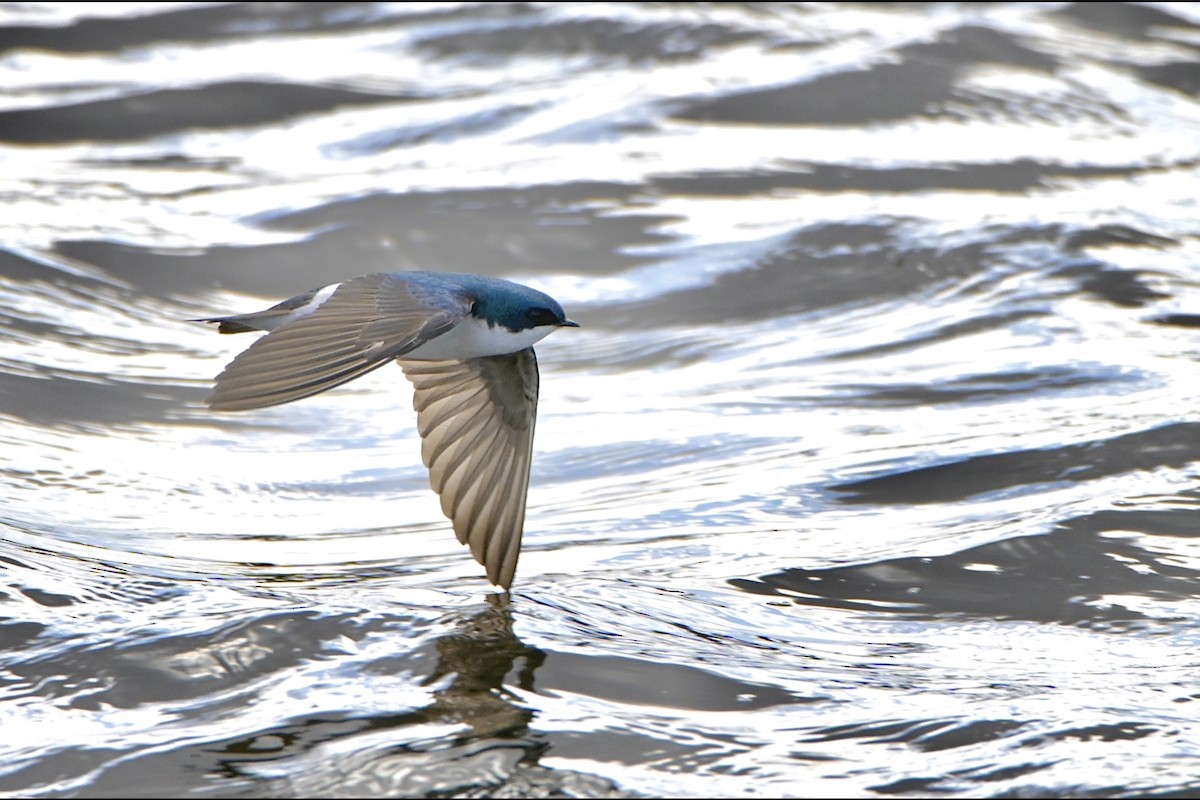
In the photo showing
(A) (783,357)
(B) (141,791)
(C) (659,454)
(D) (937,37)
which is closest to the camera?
(B) (141,791)

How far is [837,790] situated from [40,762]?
4.53ft

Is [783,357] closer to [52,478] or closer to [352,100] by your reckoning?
[52,478]

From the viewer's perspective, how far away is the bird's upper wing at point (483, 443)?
388 centimetres

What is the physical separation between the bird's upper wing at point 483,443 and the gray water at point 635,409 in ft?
0.46

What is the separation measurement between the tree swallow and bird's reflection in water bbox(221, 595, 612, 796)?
23.1 inches

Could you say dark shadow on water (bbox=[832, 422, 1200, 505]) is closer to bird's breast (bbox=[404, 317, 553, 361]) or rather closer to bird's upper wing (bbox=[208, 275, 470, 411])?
bird's breast (bbox=[404, 317, 553, 361])

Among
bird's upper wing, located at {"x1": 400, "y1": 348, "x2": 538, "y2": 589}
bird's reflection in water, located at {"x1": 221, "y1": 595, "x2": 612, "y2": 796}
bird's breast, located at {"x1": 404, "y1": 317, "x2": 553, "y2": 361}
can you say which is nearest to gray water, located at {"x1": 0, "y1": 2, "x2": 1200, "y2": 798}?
bird's reflection in water, located at {"x1": 221, "y1": 595, "x2": 612, "y2": 796}

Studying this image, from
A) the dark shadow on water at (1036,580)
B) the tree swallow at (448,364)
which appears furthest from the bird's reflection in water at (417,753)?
the dark shadow on water at (1036,580)

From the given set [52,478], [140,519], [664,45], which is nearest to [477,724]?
[140,519]

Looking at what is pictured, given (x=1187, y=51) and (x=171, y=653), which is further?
(x=1187, y=51)

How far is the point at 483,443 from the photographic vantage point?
4105 mm

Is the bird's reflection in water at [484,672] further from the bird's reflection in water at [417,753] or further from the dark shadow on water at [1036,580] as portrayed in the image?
the dark shadow on water at [1036,580]

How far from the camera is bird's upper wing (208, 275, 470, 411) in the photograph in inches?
120

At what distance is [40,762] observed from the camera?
9.66ft
